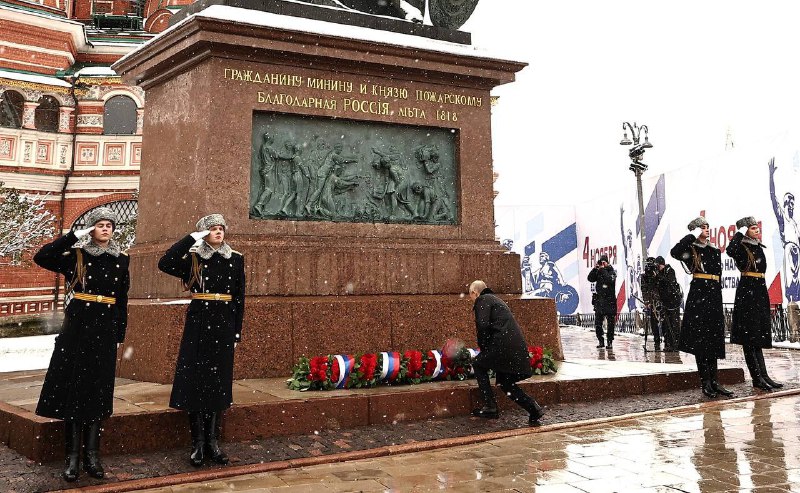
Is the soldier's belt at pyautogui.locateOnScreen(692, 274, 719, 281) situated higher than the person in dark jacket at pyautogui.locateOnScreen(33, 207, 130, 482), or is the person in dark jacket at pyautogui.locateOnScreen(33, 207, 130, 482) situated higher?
the soldier's belt at pyautogui.locateOnScreen(692, 274, 719, 281)

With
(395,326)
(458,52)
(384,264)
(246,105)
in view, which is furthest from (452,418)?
(458,52)

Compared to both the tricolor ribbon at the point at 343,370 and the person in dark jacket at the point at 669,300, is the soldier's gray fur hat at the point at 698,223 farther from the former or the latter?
the person in dark jacket at the point at 669,300

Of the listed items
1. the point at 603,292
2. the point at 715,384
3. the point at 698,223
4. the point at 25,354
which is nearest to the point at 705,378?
the point at 715,384

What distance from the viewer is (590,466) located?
4.77 meters

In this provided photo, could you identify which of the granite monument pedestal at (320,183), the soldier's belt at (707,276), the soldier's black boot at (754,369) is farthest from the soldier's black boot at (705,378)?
the granite monument pedestal at (320,183)

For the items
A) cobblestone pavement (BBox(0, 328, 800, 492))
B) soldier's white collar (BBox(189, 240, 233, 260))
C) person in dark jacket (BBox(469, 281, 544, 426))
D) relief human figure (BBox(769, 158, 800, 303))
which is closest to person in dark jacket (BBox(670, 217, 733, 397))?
cobblestone pavement (BBox(0, 328, 800, 492))

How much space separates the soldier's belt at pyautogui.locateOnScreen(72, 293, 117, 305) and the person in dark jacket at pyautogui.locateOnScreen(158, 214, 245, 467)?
0.50 metres

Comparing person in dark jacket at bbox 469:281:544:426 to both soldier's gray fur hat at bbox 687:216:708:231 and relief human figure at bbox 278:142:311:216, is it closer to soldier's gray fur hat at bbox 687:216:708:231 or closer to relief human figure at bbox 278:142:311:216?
relief human figure at bbox 278:142:311:216

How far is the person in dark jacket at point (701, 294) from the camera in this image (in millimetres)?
7938

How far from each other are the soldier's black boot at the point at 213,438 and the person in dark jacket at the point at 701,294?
17.2 feet

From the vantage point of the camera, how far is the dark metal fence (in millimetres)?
16406

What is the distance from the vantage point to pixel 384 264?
8383 mm

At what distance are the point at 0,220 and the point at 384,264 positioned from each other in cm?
1914

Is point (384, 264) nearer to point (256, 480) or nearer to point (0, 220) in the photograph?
point (256, 480)
